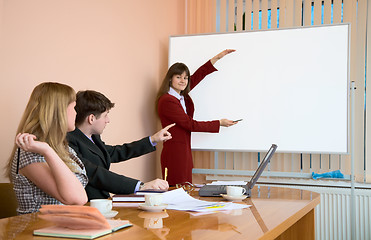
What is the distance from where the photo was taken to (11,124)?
254 centimetres

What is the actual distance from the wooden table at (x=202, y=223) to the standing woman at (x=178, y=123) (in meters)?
1.75

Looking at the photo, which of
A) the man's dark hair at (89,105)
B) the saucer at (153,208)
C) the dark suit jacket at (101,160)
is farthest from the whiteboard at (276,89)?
the saucer at (153,208)

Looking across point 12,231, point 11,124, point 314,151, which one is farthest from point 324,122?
point 12,231

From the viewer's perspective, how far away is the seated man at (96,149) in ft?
6.83

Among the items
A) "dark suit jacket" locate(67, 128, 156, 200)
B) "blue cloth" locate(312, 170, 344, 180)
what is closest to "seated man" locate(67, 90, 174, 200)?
"dark suit jacket" locate(67, 128, 156, 200)

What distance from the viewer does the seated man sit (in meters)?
2.08

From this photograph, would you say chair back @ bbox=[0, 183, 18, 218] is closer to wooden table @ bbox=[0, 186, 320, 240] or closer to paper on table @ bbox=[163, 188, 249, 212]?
wooden table @ bbox=[0, 186, 320, 240]

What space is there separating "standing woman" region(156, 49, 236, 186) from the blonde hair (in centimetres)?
187

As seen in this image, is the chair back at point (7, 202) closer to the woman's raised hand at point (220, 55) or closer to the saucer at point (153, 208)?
the saucer at point (153, 208)

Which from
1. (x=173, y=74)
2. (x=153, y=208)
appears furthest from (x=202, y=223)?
(x=173, y=74)

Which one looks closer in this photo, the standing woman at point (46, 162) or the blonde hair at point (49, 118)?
the standing woman at point (46, 162)

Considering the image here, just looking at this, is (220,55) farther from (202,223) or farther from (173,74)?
(202,223)

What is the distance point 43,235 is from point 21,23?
5.65 ft

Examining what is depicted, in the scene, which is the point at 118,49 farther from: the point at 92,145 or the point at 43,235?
the point at 43,235
